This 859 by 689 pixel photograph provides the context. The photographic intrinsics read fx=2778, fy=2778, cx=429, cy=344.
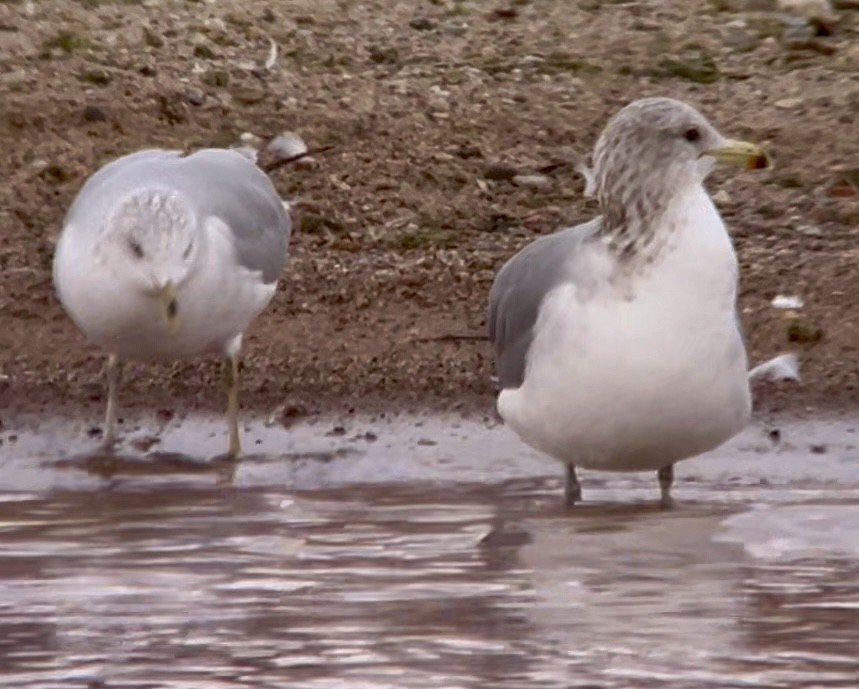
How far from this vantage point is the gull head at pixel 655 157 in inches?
307

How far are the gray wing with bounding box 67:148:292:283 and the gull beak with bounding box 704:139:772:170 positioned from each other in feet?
6.94

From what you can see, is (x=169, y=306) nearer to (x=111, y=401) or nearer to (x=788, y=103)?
(x=111, y=401)

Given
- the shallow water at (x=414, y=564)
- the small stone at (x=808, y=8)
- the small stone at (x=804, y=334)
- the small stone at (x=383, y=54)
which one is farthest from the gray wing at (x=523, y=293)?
the small stone at (x=808, y=8)

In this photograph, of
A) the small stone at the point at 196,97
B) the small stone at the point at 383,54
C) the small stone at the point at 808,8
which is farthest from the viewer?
the small stone at the point at 808,8

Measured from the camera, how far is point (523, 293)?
795cm

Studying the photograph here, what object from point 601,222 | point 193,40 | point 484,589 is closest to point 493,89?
point 193,40

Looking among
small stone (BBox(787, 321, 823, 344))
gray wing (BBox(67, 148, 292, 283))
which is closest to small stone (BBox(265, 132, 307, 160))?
gray wing (BBox(67, 148, 292, 283))

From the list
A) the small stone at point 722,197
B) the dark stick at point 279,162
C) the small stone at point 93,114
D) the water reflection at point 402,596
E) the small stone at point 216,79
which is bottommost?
the water reflection at point 402,596

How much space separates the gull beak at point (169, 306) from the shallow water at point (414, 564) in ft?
1.44

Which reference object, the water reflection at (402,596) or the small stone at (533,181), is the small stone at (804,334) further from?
the water reflection at (402,596)

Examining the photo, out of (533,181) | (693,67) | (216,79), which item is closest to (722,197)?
(533,181)

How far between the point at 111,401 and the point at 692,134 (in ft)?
8.05

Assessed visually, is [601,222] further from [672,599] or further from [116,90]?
[116,90]

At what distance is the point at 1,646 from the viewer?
6.19m
